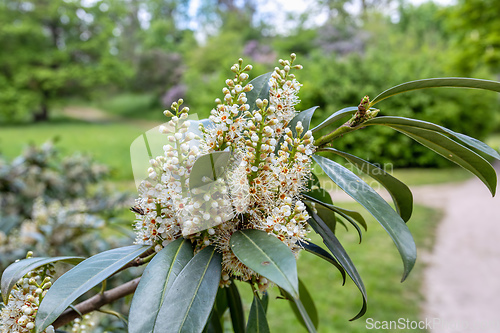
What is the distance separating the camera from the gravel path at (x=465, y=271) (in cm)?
298

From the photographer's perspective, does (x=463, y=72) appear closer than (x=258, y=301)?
No

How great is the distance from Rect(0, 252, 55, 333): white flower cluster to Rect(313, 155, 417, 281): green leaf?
0.55 metres

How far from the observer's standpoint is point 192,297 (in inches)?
21.1

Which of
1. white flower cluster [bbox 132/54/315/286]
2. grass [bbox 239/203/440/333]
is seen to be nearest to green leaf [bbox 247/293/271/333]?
white flower cluster [bbox 132/54/315/286]

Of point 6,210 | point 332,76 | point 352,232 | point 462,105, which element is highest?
point 332,76

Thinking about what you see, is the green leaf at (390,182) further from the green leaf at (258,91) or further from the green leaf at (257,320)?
the green leaf at (257,320)

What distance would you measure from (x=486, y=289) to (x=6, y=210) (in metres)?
4.25

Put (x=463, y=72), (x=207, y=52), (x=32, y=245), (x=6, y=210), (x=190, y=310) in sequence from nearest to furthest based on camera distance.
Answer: (x=190, y=310) → (x=32, y=245) → (x=6, y=210) → (x=463, y=72) → (x=207, y=52)

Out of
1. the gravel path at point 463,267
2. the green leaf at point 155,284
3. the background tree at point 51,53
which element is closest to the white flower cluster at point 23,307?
the green leaf at point 155,284

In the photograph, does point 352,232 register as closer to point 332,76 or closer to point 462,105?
point 332,76

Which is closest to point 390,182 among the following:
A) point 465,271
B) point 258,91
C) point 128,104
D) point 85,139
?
point 258,91

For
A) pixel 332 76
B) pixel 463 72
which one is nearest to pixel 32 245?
pixel 332 76

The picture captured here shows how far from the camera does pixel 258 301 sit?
27.5 inches

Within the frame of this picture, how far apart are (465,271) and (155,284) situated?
169 inches
